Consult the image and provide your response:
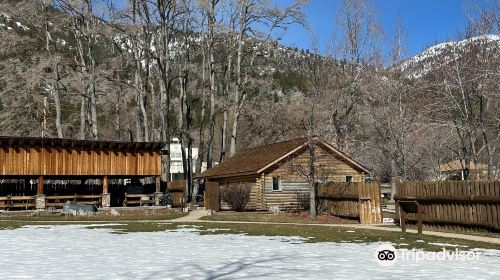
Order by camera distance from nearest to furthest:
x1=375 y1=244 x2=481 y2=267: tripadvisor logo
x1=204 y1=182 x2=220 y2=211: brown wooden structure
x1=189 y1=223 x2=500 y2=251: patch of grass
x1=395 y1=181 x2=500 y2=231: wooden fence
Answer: x1=375 y1=244 x2=481 y2=267: tripadvisor logo
x1=189 y1=223 x2=500 y2=251: patch of grass
x1=395 y1=181 x2=500 y2=231: wooden fence
x1=204 y1=182 x2=220 y2=211: brown wooden structure

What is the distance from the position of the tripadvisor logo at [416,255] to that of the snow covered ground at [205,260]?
234 millimetres

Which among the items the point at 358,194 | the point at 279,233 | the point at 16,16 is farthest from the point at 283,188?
the point at 16,16

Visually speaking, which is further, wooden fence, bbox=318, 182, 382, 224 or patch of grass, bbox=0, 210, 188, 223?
patch of grass, bbox=0, 210, 188, 223

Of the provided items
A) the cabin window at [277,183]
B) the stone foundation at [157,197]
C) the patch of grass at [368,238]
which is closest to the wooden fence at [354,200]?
the cabin window at [277,183]

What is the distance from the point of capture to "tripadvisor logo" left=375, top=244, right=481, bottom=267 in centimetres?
1155

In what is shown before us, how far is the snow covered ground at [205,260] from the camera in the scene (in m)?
9.69

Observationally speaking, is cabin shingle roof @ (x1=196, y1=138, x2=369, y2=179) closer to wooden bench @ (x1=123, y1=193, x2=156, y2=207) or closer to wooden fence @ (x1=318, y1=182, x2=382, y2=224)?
wooden fence @ (x1=318, y1=182, x2=382, y2=224)

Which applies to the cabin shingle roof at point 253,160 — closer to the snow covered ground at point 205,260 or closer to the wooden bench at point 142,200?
the wooden bench at point 142,200

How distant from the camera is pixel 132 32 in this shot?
4266cm

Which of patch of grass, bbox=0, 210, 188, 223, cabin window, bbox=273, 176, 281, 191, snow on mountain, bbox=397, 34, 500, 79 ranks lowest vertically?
patch of grass, bbox=0, 210, 188, 223

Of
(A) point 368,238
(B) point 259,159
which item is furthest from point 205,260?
(B) point 259,159

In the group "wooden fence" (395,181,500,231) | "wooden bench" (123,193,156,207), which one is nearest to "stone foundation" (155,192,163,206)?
"wooden bench" (123,193,156,207)

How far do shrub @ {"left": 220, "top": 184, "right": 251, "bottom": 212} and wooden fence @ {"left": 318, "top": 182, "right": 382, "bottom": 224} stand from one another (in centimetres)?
535

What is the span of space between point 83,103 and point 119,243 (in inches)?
1287
